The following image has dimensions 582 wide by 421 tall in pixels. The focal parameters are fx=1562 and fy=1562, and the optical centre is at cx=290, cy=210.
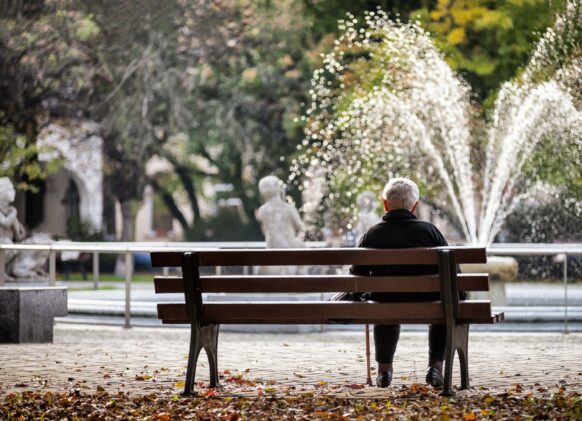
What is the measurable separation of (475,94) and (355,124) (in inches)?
102

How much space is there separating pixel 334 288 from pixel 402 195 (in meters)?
0.90

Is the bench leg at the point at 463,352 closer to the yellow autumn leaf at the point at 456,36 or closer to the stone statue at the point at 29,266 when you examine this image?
the stone statue at the point at 29,266

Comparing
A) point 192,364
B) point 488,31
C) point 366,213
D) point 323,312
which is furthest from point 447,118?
point 192,364

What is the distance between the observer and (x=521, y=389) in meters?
Answer: 9.94

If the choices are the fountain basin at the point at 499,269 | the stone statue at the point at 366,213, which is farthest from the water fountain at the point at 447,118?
the fountain basin at the point at 499,269

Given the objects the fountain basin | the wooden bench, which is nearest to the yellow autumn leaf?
the fountain basin

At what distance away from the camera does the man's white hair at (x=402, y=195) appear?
10227 mm

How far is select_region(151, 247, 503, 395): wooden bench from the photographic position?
956 centimetres

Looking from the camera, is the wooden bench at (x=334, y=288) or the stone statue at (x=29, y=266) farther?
the stone statue at (x=29, y=266)

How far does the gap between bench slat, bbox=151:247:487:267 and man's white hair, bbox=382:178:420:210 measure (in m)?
0.70

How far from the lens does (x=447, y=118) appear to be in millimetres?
29156

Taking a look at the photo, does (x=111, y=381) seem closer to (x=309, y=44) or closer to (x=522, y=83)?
(x=522, y=83)

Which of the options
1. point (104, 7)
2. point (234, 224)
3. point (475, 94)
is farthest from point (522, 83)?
point (234, 224)

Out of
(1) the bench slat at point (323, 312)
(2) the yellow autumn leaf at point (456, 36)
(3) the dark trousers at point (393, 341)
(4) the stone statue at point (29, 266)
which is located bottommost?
(3) the dark trousers at point (393, 341)
